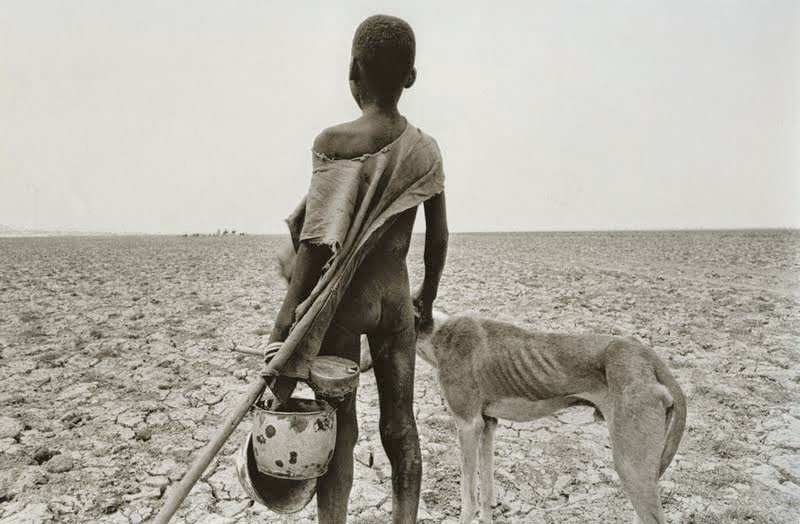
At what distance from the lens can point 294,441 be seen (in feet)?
7.65

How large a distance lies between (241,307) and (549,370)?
8.88 meters

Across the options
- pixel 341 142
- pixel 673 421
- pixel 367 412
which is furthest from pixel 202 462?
pixel 367 412

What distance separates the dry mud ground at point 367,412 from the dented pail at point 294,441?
183 cm

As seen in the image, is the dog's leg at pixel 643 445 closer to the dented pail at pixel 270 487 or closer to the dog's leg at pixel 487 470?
the dog's leg at pixel 487 470

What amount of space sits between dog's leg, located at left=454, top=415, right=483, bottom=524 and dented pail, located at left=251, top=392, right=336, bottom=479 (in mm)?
1837

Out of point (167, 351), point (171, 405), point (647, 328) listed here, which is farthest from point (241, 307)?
point (647, 328)

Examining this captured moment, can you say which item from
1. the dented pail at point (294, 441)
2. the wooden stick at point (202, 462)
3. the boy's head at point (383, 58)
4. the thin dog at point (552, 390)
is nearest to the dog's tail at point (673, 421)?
the thin dog at point (552, 390)

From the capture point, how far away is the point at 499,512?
4.20 meters

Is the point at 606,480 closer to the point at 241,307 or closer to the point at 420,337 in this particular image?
the point at 420,337

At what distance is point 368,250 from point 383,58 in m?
0.83

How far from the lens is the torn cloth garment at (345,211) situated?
234 cm

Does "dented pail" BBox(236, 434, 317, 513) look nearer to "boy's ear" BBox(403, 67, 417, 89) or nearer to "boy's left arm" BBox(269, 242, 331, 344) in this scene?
"boy's left arm" BBox(269, 242, 331, 344)

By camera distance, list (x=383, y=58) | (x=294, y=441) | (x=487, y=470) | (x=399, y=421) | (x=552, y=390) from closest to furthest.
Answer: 1. (x=294, y=441)
2. (x=383, y=58)
3. (x=399, y=421)
4. (x=552, y=390)
5. (x=487, y=470)

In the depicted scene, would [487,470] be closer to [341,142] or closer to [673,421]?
[673,421]
